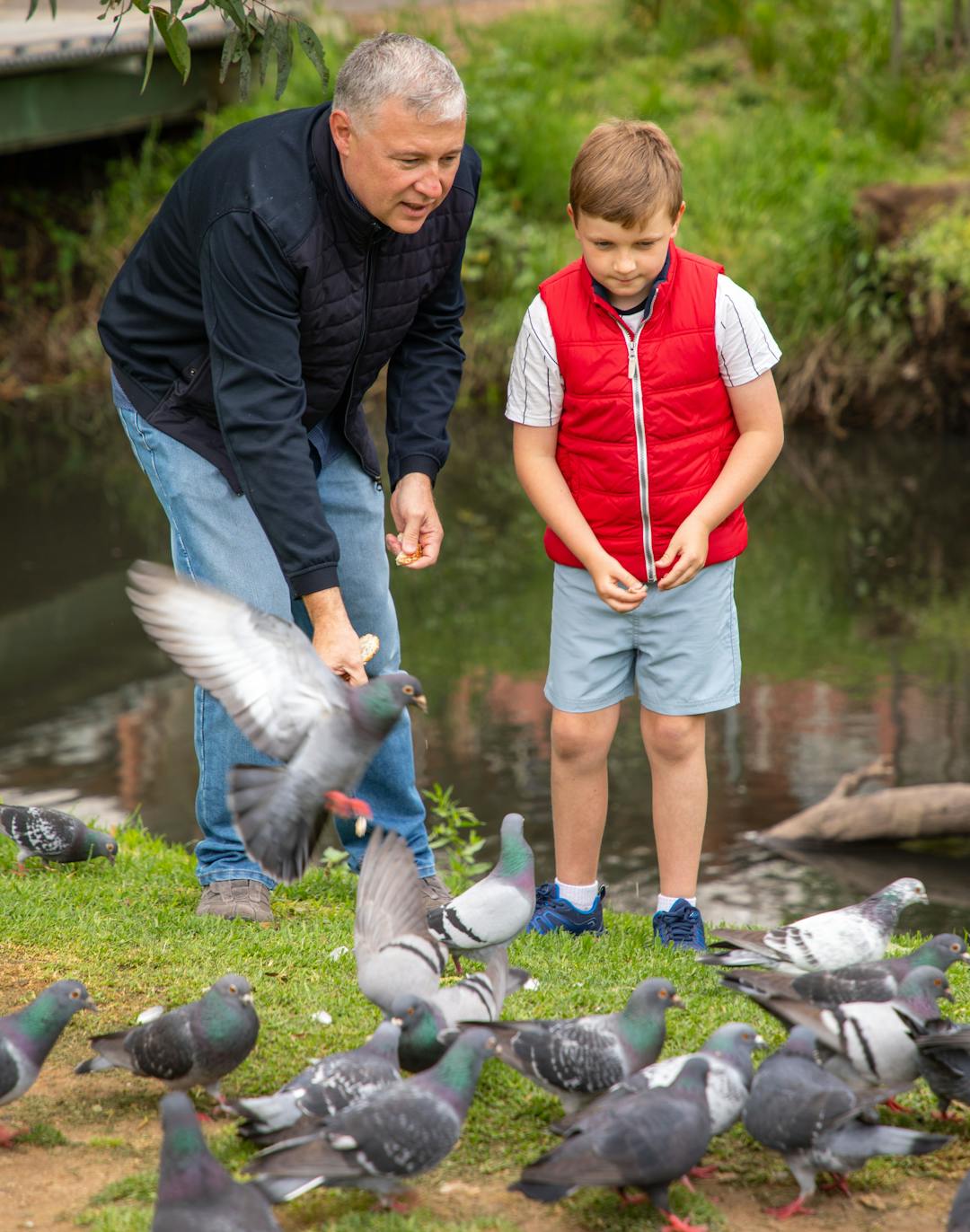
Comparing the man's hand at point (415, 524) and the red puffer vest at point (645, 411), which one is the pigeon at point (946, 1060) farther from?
the man's hand at point (415, 524)

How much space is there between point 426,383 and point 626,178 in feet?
3.38

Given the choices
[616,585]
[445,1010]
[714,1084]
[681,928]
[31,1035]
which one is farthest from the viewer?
[681,928]

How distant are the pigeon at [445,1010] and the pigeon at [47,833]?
198cm

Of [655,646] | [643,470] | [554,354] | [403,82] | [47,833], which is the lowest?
[47,833]

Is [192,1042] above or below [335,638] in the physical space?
below

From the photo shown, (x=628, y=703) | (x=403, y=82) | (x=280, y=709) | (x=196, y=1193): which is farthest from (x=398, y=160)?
(x=628, y=703)

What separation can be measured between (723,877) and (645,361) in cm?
293

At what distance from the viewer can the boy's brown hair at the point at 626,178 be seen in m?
3.82

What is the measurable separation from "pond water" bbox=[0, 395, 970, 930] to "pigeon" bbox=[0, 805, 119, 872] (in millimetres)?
1237

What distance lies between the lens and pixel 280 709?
3.49 m

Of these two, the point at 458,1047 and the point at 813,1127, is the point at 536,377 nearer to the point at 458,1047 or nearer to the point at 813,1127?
the point at 458,1047

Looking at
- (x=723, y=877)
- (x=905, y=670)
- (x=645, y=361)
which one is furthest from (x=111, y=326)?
(x=905, y=670)

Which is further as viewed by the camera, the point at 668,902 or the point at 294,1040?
the point at 668,902

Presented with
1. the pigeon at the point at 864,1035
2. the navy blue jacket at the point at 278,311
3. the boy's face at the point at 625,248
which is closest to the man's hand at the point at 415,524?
the navy blue jacket at the point at 278,311
